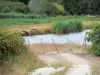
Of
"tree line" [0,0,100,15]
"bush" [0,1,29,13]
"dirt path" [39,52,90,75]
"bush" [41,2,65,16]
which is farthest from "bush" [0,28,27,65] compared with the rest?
"tree line" [0,0,100,15]

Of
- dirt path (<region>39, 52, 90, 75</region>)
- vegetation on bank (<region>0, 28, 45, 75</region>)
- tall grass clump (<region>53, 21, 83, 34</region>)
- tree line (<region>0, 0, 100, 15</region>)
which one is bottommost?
tree line (<region>0, 0, 100, 15</region>)

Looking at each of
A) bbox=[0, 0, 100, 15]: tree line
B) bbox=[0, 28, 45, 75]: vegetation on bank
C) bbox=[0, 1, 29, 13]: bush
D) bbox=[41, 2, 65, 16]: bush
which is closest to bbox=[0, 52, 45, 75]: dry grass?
bbox=[0, 28, 45, 75]: vegetation on bank

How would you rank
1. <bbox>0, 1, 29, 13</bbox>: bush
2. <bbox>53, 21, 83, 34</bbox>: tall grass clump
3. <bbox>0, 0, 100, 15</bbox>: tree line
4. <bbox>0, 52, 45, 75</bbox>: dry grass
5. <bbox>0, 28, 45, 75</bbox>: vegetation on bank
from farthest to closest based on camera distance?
<bbox>0, 0, 100, 15</bbox>: tree line, <bbox>0, 1, 29, 13</bbox>: bush, <bbox>53, 21, 83, 34</bbox>: tall grass clump, <bbox>0, 28, 45, 75</bbox>: vegetation on bank, <bbox>0, 52, 45, 75</bbox>: dry grass

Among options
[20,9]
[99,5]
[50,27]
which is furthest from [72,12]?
[50,27]

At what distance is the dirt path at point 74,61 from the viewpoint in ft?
46.7

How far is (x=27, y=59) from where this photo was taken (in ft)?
53.4

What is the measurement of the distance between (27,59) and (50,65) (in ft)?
3.50

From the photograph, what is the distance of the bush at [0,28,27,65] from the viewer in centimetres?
1451

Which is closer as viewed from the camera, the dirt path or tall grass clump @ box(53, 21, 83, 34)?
the dirt path

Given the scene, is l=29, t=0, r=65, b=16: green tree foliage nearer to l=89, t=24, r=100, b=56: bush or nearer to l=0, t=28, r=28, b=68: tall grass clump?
l=89, t=24, r=100, b=56: bush

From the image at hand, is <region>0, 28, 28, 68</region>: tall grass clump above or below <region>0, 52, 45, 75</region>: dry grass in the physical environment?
above

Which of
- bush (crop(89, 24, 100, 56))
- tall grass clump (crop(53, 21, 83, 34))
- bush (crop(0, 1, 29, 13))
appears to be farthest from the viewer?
bush (crop(0, 1, 29, 13))

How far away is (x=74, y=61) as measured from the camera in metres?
17.4

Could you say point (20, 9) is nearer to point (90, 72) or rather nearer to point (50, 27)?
point (50, 27)
